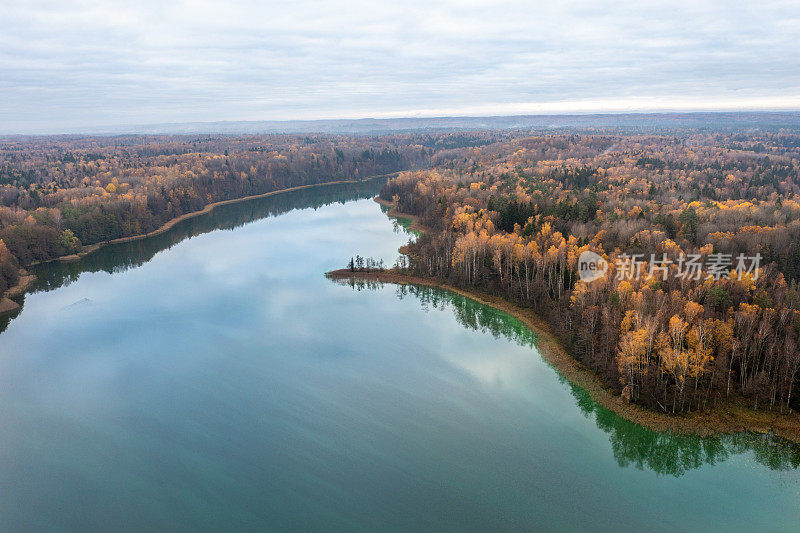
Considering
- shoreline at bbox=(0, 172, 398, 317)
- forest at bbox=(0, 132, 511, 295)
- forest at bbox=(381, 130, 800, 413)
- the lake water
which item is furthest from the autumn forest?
the lake water

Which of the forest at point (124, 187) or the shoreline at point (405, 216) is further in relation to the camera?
the shoreline at point (405, 216)

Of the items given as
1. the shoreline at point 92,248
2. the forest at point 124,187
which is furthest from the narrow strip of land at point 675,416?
the forest at point 124,187

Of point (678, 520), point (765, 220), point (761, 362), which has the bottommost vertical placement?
point (678, 520)

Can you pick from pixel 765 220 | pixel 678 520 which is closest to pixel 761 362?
pixel 678 520

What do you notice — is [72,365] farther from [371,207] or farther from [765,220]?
[371,207]

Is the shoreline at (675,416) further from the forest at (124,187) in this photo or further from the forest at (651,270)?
the forest at (124,187)

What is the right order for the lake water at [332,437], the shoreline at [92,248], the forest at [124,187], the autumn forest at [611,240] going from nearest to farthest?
1. the lake water at [332,437]
2. the autumn forest at [611,240]
3. the shoreline at [92,248]
4. the forest at [124,187]
